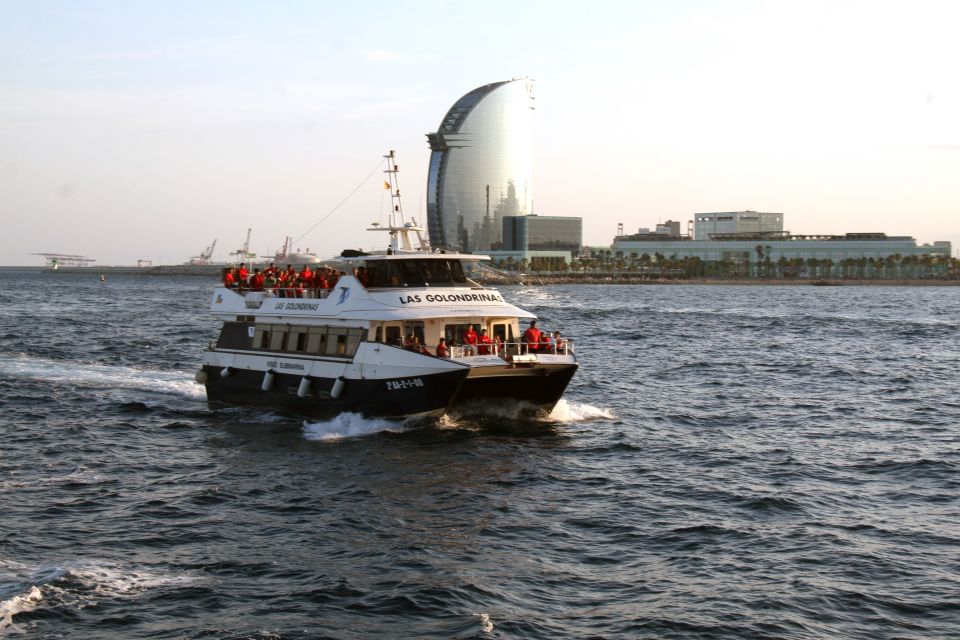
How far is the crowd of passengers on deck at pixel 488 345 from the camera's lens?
102 feet

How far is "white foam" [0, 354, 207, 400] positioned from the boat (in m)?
7.68

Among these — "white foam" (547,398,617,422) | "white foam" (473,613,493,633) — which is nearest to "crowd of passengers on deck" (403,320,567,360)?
"white foam" (547,398,617,422)

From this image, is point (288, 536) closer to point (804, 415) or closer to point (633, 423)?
point (633, 423)

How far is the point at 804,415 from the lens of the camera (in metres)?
37.5

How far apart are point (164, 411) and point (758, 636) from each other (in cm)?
2723

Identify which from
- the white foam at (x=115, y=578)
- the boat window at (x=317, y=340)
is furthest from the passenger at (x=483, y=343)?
the white foam at (x=115, y=578)

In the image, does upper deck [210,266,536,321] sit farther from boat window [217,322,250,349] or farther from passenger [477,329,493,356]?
boat window [217,322,250,349]

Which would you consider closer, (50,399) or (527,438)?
(527,438)


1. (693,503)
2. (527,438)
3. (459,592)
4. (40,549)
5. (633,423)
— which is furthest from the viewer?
(633,423)

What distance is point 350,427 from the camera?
1248 inches

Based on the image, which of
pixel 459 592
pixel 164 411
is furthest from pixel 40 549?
pixel 164 411

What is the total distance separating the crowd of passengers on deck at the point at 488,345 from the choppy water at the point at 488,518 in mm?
2476

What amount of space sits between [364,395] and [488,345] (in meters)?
4.24

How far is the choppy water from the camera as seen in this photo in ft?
55.4
